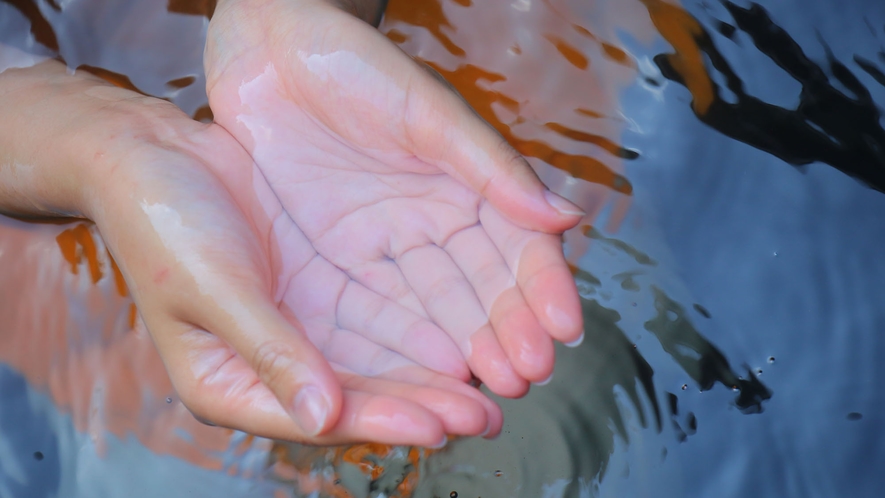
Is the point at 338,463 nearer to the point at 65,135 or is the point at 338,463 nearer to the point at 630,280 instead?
the point at 630,280

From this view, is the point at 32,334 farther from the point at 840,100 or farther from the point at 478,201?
the point at 840,100

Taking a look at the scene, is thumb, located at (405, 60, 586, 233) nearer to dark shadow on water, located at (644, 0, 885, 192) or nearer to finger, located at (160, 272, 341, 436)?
finger, located at (160, 272, 341, 436)

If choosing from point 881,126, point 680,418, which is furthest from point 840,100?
point 680,418

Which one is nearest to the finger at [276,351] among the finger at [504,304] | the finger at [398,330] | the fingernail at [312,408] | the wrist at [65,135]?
the fingernail at [312,408]

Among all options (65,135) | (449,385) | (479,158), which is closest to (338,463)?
(449,385)

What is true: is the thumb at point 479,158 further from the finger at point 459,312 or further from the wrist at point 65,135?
the wrist at point 65,135
